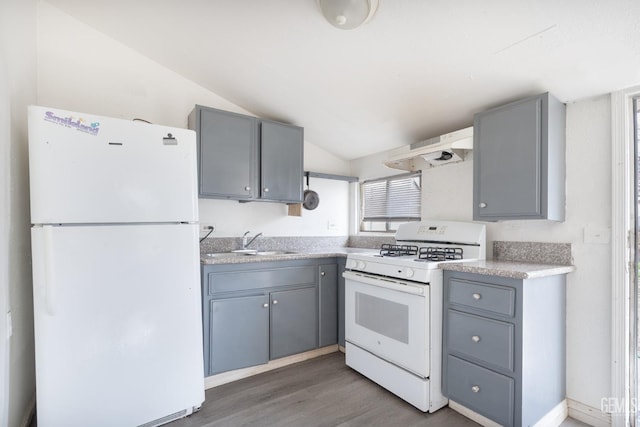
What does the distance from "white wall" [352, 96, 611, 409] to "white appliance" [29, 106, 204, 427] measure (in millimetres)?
2271

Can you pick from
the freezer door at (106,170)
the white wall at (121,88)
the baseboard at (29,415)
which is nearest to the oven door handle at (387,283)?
the white wall at (121,88)

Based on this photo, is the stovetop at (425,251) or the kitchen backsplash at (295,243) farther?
the kitchen backsplash at (295,243)

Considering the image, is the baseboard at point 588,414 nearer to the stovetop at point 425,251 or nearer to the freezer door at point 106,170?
the stovetop at point 425,251

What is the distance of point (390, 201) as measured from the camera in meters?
3.30

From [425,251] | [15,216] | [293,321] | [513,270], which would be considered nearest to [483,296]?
[513,270]

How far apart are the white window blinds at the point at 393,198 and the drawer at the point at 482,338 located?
1232mm

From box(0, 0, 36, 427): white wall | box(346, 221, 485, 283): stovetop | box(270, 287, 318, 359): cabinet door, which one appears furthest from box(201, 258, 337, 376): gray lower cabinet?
box(0, 0, 36, 427): white wall

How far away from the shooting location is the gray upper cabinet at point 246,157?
254 centimetres

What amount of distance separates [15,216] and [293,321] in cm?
188

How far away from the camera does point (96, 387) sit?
165 cm

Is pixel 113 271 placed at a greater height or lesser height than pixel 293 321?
greater

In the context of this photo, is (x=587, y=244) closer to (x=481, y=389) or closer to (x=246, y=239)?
(x=481, y=389)

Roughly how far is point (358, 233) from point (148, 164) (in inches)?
93.5

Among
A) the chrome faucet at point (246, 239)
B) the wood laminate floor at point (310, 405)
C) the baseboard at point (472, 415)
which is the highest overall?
the chrome faucet at point (246, 239)
